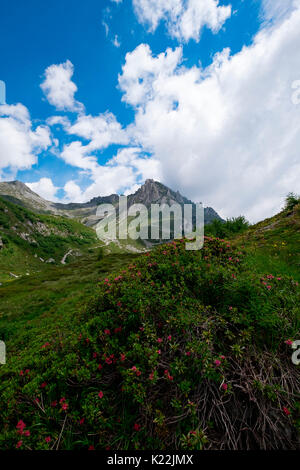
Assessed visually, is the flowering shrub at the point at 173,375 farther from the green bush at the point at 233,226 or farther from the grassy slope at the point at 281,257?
the green bush at the point at 233,226

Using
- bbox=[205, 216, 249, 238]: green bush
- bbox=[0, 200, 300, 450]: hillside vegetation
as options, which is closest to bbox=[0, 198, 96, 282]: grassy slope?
bbox=[205, 216, 249, 238]: green bush

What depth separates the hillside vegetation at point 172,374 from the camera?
2559mm

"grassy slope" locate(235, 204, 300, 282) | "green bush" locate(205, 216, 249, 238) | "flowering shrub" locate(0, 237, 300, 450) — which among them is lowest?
"flowering shrub" locate(0, 237, 300, 450)

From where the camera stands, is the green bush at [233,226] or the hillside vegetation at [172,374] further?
the green bush at [233,226]

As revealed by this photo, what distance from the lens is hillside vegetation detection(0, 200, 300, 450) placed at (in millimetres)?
2559

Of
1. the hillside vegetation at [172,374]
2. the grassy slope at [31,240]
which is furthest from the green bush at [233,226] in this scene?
the grassy slope at [31,240]

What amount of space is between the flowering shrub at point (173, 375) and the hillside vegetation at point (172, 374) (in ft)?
0.05

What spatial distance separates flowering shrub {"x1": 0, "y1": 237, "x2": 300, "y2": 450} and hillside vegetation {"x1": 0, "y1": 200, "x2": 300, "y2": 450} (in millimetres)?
16

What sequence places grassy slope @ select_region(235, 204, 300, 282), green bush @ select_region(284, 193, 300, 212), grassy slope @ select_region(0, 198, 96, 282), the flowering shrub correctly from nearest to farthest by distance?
1. the flowering shrub
2. grassy slope @ select_region(235, 204, 300, 282)
3. green bush @ select_region(284, 193, 300, 212)
4. grassy slope @ select_region(0, 198, 96, 282)

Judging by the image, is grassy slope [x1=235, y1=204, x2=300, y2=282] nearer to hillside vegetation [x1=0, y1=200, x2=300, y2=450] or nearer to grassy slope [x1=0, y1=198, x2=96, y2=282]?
hillside vegetation [x1=0, y1=200, x2=300, y2=450]

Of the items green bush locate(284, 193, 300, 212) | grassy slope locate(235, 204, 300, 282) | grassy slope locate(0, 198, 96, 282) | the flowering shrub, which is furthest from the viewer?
grassy slope locate(0, 198, 96, 282)
